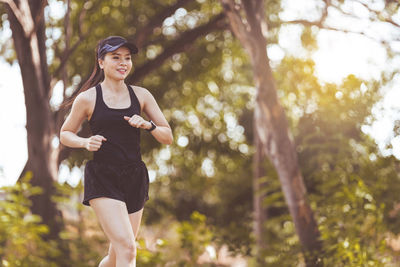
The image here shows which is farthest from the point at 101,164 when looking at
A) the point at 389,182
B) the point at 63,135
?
the point at 389,182

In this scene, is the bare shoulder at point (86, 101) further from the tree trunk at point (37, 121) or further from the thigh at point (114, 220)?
the tree trunk at point (37, 121)

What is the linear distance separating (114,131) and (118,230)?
0.61 meters

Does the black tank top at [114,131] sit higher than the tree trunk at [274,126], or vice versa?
the tree trunk at [274,126]

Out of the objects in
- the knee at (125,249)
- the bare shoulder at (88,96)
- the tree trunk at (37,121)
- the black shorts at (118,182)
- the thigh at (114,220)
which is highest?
the tree trunk at (37,121)

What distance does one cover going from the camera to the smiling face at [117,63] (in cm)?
348

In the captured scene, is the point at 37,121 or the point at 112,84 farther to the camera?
the point at 37,121

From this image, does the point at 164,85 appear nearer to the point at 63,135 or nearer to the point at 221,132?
the point at 221,132

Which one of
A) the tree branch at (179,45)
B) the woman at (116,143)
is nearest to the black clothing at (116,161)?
the woman at (116,143)

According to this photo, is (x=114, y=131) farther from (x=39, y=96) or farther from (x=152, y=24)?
(x=152, y=24)

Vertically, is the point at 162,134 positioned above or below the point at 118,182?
above

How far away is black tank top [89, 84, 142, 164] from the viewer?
3.45m

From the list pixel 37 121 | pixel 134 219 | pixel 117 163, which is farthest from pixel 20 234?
pixel 117 163

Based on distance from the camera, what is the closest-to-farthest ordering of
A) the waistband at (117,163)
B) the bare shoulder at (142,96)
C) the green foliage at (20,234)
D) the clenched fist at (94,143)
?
1. the clenched fist at (94,143)
2. the waistband at (117,163)
3. the bare shoulder at (142,96)
4. the green foliage at (20,234)

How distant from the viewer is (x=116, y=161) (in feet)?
11.5
